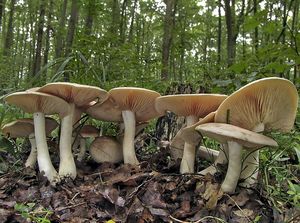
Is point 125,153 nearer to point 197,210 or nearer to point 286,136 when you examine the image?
point 197,210

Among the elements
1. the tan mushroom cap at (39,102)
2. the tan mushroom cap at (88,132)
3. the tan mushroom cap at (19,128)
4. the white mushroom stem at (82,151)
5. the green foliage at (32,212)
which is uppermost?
the tan mushroom cap at (39,102)

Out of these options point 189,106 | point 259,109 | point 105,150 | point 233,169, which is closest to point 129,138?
point 105,150

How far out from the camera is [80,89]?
2561 millimetres

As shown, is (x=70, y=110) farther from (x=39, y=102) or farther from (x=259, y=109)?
(x=259, y=109)

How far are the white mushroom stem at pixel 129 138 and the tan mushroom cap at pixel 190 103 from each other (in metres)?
0.34

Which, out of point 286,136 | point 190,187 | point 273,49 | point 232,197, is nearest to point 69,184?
point 190,187

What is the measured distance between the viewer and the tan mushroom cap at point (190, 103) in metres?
2.48

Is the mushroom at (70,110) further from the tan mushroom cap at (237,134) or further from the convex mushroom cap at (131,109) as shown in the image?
the tan mushroom cap at (237,134)

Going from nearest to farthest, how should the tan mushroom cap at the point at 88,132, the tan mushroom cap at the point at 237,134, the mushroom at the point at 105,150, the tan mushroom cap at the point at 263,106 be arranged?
the tan mushroom cap at the point at 237,134 < the tan mushroom cap at the point at 263,106 < the mushroom at the point at 105,150 < the tan mushroom cap at the point at 88,132

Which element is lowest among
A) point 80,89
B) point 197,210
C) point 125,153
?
point 197,210

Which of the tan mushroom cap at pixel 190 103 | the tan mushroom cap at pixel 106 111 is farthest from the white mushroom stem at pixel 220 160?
the tan mushroom cap at pixel 106 111

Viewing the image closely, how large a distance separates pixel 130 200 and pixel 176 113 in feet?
2.76

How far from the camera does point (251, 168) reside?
2.46 metres

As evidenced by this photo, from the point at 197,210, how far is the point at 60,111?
1332mm
